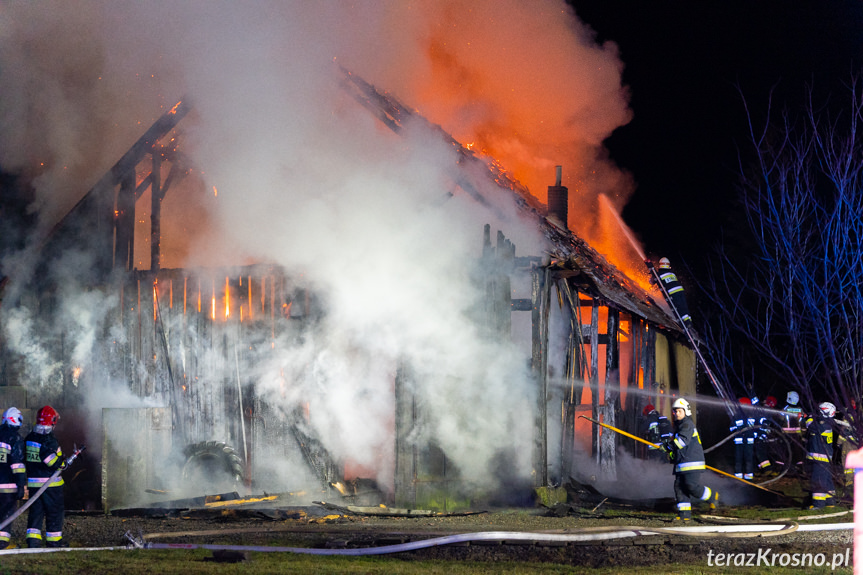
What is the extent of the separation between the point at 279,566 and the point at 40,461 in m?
3.27

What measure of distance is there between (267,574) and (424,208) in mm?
6660

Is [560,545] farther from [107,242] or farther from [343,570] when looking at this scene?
[107,242]

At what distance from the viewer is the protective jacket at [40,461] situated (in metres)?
8.35

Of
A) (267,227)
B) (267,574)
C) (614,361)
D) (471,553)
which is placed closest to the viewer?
(267,574)

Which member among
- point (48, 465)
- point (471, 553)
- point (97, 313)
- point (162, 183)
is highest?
point (162, 183)

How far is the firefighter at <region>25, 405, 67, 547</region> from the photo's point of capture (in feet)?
27.1

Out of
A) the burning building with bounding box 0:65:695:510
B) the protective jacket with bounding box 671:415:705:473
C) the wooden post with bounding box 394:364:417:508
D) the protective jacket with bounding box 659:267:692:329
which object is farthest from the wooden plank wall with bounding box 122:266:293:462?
the protective jacket with bounding box 659:267:692:329

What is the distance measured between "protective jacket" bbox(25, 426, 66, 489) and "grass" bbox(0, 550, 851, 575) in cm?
→ 96

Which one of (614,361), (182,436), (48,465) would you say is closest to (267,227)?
(182,436)

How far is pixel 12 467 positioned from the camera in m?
8.30

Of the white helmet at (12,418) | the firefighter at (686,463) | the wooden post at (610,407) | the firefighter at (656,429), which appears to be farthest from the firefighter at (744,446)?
the white helmet at (12,418)

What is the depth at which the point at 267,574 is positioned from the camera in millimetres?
6562

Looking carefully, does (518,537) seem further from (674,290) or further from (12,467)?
(674,290)

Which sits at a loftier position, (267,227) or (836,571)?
(267,227)
